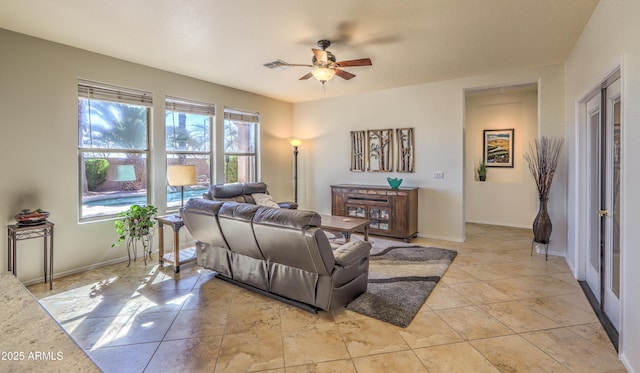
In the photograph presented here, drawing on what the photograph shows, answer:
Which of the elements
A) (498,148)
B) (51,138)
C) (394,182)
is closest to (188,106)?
(51,138)

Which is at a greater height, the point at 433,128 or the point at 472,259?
the point at 433,128

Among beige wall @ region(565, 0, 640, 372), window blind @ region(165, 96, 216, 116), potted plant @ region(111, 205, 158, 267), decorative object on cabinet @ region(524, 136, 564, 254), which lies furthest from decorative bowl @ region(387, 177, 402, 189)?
potted plant @ region(111, 205, 158, 267)

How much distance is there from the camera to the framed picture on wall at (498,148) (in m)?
6.39

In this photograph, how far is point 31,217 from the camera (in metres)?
3.21

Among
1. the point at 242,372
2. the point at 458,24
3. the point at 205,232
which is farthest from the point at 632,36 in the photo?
the point at 205,232

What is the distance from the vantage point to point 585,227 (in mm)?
3363

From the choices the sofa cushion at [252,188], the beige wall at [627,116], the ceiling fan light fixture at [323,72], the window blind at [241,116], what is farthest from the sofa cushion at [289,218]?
the window blind at [241,116]

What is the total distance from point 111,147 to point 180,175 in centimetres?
98

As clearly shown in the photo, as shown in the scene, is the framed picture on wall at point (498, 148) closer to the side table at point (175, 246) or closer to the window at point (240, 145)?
the window at point (240, 145)

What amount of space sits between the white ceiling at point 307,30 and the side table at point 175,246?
2075 mm

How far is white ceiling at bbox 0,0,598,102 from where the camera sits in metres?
2.75

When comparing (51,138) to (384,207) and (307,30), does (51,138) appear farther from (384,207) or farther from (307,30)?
(384,207)

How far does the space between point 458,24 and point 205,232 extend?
11.0 ft

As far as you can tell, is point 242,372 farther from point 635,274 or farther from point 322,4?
point 322,4
